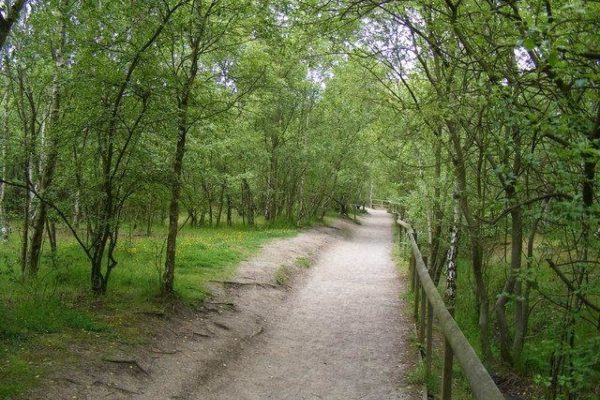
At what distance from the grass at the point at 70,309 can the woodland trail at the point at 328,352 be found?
1.60 metres

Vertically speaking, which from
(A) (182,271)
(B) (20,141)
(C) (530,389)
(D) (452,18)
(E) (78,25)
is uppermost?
(E) (78,25)

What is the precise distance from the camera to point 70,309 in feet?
23.6

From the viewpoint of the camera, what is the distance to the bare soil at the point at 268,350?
19.2ft

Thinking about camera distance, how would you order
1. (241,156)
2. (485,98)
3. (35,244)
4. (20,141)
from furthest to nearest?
(241,156), (35,244), (20,141), (485,98)

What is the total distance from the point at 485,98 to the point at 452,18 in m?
1.04

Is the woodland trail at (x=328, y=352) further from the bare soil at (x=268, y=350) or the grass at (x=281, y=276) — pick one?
the grass at (x=281, y=276)

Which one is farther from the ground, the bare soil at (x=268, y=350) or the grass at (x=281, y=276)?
the grass at (x=281, y=276)

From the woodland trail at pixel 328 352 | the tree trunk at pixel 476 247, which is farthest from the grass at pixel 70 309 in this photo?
the tree trunk at pixel 476 247

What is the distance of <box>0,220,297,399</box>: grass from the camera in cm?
554

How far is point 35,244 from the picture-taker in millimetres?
8938

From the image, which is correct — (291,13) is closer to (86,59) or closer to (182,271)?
(86,59)

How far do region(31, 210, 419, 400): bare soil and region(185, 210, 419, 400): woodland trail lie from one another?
0.05 feet

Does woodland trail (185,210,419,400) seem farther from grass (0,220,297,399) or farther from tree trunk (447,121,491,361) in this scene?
grass (0,220,297,399)

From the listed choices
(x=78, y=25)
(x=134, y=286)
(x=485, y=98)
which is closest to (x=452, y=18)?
(x=485, y=98)
